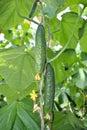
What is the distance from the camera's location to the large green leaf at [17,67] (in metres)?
0.98

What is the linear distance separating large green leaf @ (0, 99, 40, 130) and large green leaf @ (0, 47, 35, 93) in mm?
94

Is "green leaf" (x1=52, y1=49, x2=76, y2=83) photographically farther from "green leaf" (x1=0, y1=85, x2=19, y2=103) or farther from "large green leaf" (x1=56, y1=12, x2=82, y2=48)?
"green leaf" (x1=0, y1=85, x2=19, y2=103)

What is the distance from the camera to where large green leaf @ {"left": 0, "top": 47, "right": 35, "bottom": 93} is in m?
0.98

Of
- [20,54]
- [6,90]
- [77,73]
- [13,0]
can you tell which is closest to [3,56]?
[20,54]

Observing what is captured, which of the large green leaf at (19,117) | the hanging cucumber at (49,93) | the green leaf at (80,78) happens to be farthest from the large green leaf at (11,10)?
the green leaf at (80,78)

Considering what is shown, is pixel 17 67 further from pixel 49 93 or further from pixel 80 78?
pixel 80 78

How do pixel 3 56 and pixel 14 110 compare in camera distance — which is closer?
pixel 3 56

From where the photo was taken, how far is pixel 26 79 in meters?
1.05

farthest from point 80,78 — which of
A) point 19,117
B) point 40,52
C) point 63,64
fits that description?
point 40,52

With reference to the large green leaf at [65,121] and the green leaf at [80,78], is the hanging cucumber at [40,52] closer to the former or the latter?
the large green leaf at [65,121]

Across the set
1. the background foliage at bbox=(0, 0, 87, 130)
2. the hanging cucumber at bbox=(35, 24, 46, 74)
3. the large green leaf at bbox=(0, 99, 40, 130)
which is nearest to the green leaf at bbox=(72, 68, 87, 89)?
the background foliage at bbox=(0, 0, 87, 130)

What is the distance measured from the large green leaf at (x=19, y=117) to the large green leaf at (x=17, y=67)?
0.09 metres

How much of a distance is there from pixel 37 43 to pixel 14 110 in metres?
0.39

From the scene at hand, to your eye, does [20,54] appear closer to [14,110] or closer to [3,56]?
[3,56]
